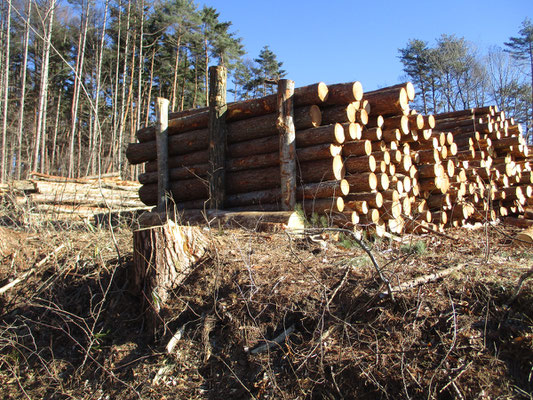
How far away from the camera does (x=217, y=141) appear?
7566 mm

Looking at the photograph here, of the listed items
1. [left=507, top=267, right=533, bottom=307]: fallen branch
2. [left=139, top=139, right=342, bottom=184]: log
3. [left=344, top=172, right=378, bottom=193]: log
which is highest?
[left=139, top=139, right=342, bottom=184]: log

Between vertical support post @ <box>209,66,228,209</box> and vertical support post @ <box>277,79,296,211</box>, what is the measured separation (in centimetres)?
127

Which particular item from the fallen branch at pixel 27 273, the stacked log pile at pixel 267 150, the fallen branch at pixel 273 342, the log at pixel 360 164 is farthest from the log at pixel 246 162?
the fallen branch at pixel 273 342

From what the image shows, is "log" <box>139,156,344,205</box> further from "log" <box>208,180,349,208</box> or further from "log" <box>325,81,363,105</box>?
"log" <box>325,81,363,105</box>

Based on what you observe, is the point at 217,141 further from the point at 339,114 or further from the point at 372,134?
the point at 372,134

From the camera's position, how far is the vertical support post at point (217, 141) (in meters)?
7.48

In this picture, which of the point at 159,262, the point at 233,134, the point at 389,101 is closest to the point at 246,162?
the point at 233,134

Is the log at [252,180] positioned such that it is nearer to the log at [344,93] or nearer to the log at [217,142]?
the log at [217,142]

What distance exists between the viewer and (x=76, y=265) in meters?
4.46

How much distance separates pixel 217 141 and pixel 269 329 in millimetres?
4773

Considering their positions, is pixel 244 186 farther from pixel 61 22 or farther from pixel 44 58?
pixel 61 22

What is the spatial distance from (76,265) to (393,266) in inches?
127

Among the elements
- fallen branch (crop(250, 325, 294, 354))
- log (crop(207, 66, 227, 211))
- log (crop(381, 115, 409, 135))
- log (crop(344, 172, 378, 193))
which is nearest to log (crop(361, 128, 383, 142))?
log (crop(381, 115, 409, 135))

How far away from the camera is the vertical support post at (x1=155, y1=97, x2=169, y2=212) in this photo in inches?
330
